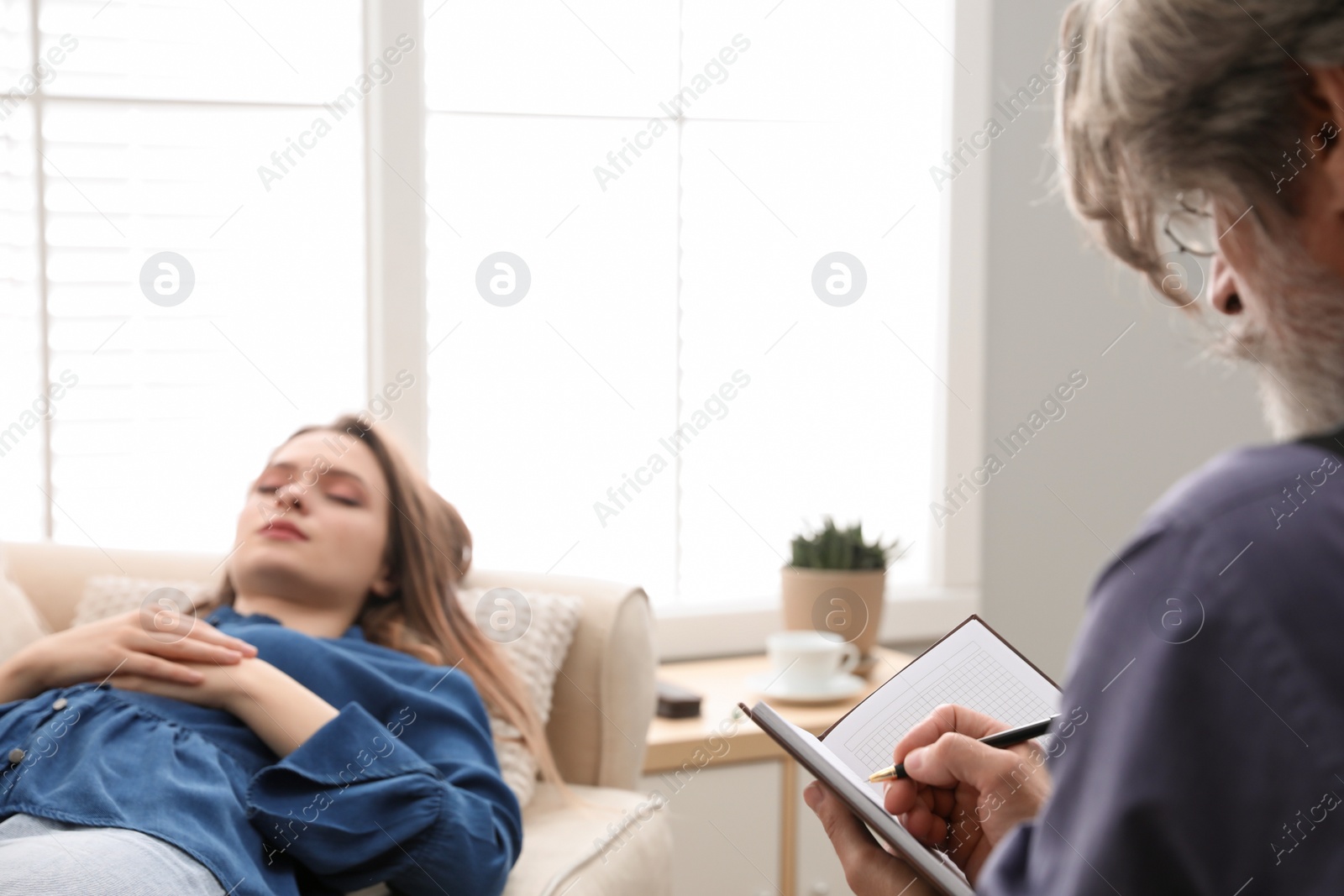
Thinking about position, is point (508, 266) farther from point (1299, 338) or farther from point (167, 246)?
point (1299, 338)

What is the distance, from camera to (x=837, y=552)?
7.68 feet

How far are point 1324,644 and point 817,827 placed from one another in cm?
173

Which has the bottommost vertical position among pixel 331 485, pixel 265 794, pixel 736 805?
pixel 736 805

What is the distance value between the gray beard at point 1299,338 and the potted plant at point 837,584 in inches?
66.3

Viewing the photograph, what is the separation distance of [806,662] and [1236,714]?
5.72 ft

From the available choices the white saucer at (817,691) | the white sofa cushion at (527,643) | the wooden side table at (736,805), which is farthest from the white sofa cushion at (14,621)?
the white saucer at (817,691)

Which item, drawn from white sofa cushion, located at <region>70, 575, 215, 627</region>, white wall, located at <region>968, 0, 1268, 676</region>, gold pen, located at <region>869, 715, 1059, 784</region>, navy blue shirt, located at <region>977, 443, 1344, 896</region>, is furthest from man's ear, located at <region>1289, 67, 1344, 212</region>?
white wall, located at <region>968, 0, 1268, 676</region>

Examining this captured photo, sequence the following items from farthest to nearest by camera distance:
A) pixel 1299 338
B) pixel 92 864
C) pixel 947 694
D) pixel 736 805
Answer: pixel 736 805, pixel 92 864, pixel 947 694, pixel 1299 338

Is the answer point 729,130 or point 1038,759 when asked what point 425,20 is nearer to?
point 729,130

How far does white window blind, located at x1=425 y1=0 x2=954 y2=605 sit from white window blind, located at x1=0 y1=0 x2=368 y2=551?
235 millimetres

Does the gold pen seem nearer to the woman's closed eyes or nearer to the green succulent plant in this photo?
the woman's closed eyes

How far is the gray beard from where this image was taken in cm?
59

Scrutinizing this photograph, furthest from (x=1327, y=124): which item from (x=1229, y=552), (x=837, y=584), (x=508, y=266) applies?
(x=508, y=266)

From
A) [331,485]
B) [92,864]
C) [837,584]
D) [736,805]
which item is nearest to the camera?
[92,864]
